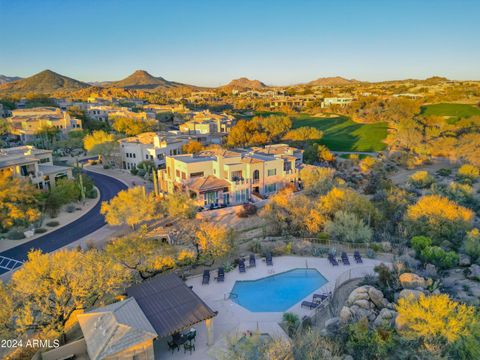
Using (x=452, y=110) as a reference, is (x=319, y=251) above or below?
below

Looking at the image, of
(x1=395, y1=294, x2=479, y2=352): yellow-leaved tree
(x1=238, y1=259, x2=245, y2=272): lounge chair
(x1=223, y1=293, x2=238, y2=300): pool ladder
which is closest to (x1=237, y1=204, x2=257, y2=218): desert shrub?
(x1=238, y1=259, x2=245, y2=272): lounge chair

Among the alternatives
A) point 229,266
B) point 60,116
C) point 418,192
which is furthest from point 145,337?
point 60,116

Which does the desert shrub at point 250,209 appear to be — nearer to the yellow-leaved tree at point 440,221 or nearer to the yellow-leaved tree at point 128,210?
the yellow-leaved tree at point 128,210

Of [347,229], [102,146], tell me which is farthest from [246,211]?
[102,146]

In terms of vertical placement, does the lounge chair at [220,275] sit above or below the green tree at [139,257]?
below

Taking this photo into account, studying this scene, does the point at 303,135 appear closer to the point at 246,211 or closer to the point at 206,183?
the point at 206,183

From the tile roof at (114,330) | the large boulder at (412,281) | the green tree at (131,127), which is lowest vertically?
the large boulder at (412,281)

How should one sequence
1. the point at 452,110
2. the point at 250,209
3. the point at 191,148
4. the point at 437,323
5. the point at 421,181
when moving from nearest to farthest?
1. the point at 437,323
2. the point at 250,209
3. the point at 421,181
4. the point at 191,148
5. the point at 452,110

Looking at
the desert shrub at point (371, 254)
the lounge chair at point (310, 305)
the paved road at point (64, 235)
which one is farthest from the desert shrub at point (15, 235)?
the desert shrub at point (371, 254)
